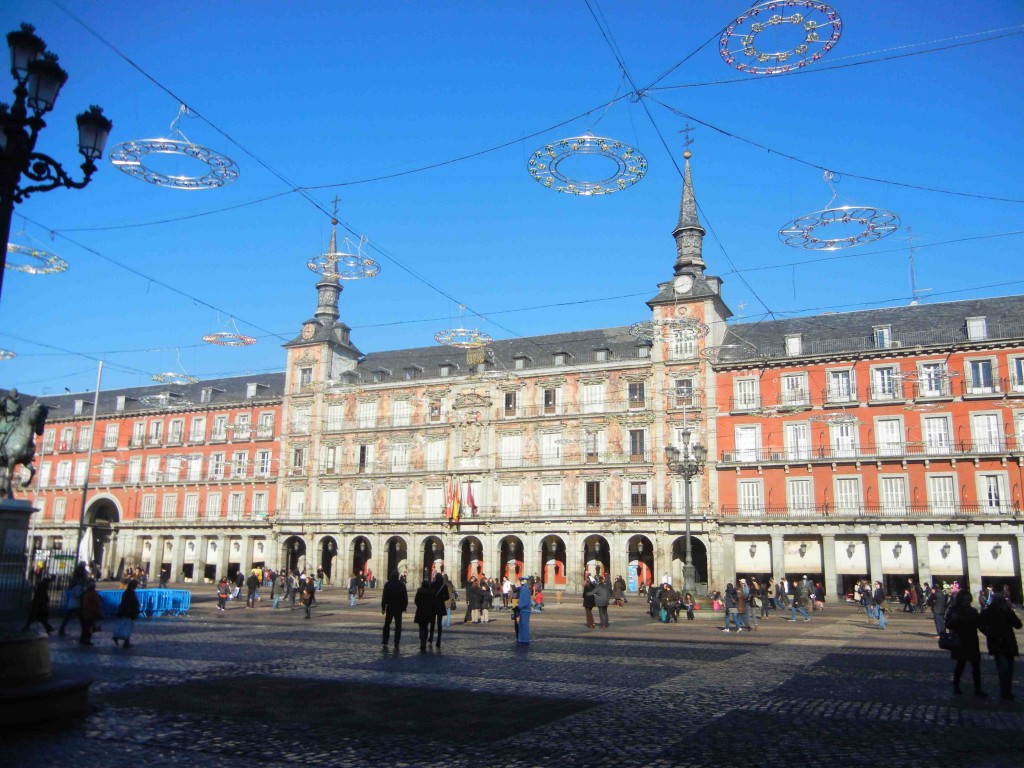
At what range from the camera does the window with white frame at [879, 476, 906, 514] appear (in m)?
41.6

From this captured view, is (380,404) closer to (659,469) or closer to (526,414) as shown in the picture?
(526,414)

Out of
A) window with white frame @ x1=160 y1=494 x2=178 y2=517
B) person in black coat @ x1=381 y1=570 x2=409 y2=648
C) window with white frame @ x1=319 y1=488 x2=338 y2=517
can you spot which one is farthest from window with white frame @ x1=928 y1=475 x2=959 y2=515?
window with white frame @ x1=160 y1=494 x2=178 y2=517

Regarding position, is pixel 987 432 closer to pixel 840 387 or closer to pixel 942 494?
pixel 942 494

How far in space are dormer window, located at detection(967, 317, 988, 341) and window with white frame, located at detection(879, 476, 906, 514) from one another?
7.97m

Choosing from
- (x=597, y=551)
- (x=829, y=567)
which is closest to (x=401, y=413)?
(x=597, y=551)

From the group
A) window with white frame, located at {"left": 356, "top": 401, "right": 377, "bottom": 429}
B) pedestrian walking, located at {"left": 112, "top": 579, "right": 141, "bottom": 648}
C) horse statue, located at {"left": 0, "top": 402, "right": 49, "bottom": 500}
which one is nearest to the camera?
horse statue, located at {"left": 0, "top": 402, "right": 49, "bottom": 500}

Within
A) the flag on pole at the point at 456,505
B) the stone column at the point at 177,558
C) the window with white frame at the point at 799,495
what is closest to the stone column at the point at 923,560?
the window with white frame at the point at 799,495

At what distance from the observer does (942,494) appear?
40.8 meters

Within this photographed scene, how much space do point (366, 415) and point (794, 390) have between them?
1104 inches

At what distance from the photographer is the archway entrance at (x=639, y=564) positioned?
Result: 4572cm

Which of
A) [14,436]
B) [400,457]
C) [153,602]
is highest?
[400,457]

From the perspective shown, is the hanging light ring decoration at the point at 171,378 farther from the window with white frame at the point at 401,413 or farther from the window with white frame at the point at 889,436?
the window with white frame at the point at 889,436

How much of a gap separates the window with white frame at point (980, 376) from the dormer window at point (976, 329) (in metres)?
1.23

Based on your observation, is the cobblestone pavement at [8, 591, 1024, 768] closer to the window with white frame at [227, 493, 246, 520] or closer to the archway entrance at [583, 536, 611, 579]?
the archway entrance at [583, 536, 611, 579]
